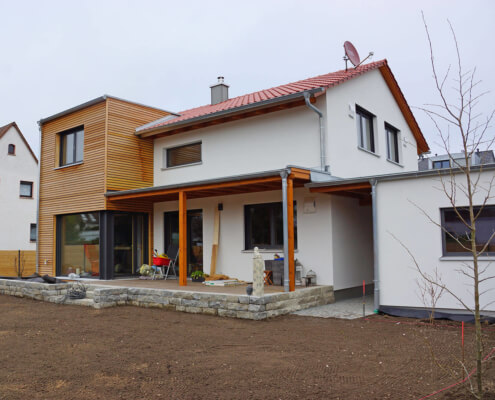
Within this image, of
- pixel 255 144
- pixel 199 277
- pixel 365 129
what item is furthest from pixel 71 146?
pixel 365 129

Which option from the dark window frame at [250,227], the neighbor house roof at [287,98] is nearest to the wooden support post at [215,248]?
the dark window frame at [250,227]

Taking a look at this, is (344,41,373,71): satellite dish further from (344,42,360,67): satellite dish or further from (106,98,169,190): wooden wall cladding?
(106,98,169,190): wooden wall cladding

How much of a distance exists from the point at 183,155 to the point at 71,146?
12.4 feet

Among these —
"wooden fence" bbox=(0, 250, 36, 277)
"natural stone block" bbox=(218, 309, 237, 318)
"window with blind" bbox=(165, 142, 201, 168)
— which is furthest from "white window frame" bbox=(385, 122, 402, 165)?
"wooden fence" bbox=(0, 250, 36, 277)

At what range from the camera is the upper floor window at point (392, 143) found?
46.6 ft

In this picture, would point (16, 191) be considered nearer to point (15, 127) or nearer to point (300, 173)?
point (15, 127)

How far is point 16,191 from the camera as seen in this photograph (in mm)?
25797

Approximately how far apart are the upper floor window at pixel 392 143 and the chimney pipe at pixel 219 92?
17.5 feet

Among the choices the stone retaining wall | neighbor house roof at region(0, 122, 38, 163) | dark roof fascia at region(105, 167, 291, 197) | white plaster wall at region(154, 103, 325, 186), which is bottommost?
the stone retaining wall

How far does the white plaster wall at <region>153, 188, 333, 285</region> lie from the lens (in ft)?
34.3

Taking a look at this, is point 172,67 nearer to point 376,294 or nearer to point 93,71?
point 93,71

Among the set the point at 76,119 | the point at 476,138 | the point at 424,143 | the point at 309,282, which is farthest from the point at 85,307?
the point at 424,143

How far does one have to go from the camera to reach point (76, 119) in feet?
46.0

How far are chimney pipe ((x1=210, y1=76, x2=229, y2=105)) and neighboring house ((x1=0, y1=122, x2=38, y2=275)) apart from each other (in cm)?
1449
